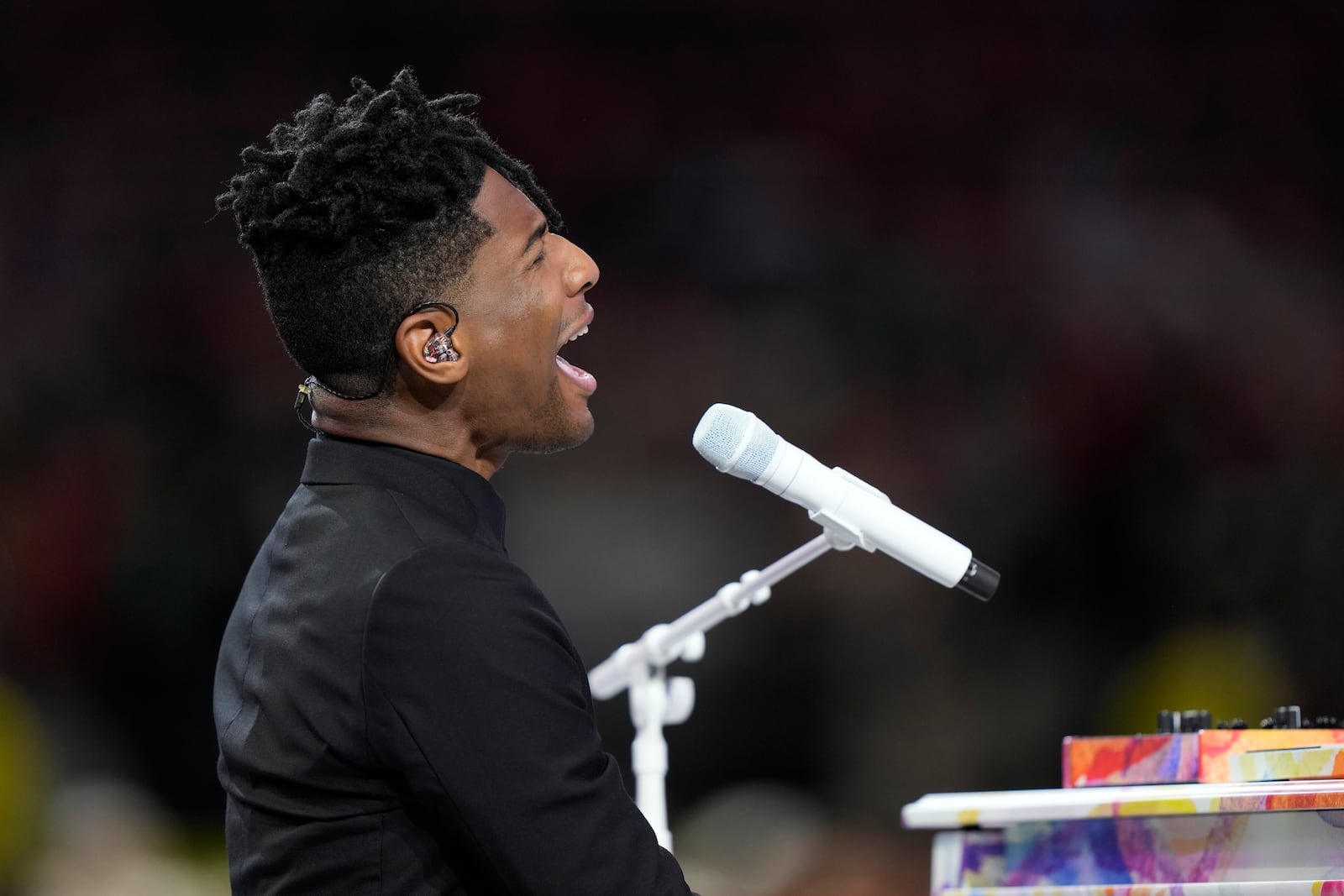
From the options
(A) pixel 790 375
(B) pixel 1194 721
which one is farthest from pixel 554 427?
(A) pixel 790 375

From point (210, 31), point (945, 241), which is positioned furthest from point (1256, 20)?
point (210, 31)

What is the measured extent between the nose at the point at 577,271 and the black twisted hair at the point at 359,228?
86 millimetres

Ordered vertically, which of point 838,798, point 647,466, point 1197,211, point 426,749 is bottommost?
point 838,798

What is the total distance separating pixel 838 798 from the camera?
2.83 m

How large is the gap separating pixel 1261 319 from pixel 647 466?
141 centimetres

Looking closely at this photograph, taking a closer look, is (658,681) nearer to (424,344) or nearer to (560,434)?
(560,434)

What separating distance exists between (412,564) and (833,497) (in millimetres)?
512

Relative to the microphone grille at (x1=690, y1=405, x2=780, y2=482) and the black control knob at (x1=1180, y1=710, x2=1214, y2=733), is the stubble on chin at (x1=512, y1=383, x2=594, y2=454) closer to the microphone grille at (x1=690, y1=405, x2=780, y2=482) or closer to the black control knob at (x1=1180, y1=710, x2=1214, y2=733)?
the microphone grille at (x1=690, y1=405, x2=780, y2=482)

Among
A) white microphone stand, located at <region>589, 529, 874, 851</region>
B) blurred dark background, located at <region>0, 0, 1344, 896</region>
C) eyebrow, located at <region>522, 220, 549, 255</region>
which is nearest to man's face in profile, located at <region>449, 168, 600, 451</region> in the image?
eyebrow, located at <region>522, 220, 549, 255</region>

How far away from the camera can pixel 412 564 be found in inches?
37.0

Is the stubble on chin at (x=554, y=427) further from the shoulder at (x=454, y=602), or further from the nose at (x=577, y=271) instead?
the shoulder at (x=454, y=602)

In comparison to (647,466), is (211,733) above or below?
below

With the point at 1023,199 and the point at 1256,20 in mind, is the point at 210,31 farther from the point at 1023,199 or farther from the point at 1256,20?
the point at 1256,20

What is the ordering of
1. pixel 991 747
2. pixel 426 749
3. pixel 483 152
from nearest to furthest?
1. pixel 426 749
2. pixel 483 152
3. pixel 991 747
